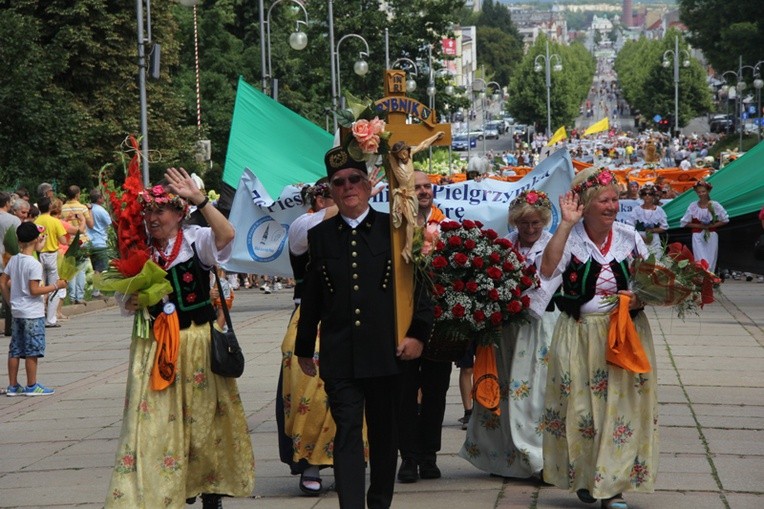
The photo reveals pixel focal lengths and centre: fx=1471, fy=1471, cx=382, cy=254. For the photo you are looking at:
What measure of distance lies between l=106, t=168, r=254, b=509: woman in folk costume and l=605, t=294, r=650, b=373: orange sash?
6.18ft

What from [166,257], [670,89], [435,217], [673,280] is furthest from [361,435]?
[670,89]

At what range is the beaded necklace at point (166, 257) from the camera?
23.3 ft

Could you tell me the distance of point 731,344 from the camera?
15.4 m

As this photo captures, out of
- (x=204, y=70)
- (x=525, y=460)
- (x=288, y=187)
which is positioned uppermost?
(x=204, y=70)

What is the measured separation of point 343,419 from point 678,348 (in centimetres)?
904

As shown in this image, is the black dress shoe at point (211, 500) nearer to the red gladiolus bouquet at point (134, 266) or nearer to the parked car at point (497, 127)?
the red gladiolus bouquet at point (134, 266)

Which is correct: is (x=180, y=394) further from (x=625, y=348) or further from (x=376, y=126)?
(x=625, y=348)

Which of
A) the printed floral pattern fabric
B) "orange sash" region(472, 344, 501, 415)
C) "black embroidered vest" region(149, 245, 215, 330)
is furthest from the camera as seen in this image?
"orange sash" region(472, 344, 501, 415)

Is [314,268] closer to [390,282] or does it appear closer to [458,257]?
[390,282]

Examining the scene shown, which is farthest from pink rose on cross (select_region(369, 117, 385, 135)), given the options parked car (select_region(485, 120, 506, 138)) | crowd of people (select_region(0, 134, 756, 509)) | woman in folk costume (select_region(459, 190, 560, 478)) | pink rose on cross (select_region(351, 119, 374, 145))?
parked car (select_region(485, 120, 506, 138))

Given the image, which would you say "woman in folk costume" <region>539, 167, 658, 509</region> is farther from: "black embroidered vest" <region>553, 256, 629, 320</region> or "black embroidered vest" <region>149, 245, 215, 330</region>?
"black embroidered vest" <region>149, 245, 215, 330</region>

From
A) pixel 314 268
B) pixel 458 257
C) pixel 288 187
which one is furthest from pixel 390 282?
pixel 288 187

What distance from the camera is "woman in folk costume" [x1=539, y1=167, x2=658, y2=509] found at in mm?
7387

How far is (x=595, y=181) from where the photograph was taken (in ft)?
24.7
